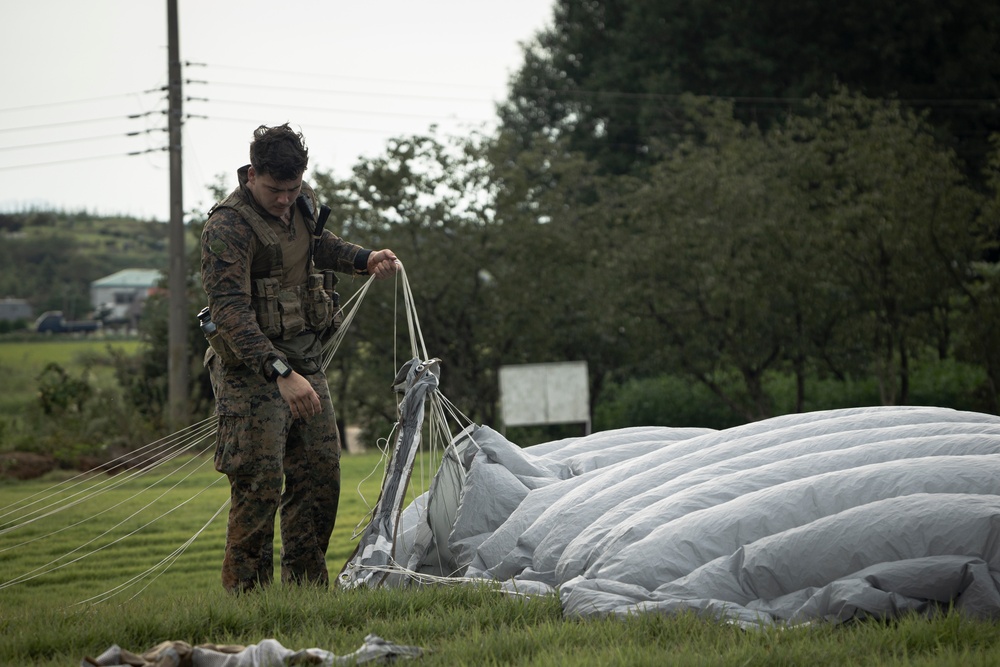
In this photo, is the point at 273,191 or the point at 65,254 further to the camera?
the point at 65,254

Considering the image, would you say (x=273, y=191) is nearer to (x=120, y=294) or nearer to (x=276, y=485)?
(x=276, y=485)

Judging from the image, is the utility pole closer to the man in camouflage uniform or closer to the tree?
the tree

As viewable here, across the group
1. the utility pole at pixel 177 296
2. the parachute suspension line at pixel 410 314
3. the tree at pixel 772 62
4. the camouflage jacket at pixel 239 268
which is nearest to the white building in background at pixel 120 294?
the tree at pixel 772 62

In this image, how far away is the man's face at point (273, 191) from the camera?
4652mm

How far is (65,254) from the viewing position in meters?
42.2

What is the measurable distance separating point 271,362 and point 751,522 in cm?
211

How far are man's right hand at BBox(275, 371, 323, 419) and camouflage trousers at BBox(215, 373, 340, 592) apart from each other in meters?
0.27

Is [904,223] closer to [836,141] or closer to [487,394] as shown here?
[836,141]

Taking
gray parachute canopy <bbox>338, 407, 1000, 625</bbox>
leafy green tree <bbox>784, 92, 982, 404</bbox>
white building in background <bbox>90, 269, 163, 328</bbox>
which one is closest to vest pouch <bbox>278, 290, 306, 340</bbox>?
gray parachute canopy <bbox>338, 407, 1000, 625</bbox>

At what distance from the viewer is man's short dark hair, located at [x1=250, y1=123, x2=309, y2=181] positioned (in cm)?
456

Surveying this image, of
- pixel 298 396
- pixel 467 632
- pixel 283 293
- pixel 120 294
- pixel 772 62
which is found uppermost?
pixel 772 62

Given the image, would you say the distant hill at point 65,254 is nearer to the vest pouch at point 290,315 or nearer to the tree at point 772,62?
the tree at point 772,62

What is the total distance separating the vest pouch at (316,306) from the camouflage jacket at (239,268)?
0.10 m

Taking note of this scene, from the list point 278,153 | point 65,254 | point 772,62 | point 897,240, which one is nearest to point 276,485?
point 278,153
